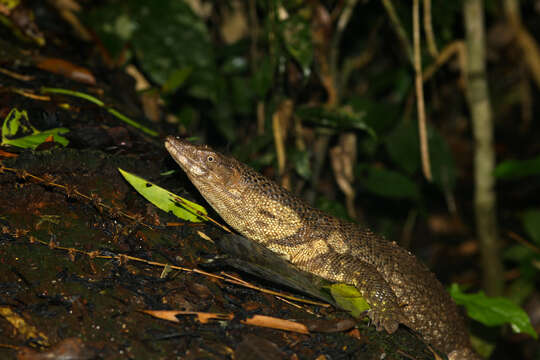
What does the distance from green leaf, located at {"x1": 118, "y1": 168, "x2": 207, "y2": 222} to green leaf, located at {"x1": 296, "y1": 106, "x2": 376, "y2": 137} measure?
196 centimetres

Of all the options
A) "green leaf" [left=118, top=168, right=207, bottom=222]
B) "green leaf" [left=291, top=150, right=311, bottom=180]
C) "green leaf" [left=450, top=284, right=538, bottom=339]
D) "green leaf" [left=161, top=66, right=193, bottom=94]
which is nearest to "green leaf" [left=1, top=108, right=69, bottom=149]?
"green leaf" [left=118, top=168, right=207, bottom=222]

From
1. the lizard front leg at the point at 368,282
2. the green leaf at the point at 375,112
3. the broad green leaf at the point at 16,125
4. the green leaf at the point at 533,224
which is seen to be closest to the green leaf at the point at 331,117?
the green leaf at the point at 375,112

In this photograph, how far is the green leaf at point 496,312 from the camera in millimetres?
3393

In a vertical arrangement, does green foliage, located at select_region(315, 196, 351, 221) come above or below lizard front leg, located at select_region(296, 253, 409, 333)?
below

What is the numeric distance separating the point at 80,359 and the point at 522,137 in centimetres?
848

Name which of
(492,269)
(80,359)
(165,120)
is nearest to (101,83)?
(165,120)

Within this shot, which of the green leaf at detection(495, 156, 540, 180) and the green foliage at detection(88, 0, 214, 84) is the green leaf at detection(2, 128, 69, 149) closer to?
the green foliage at detection(88, 0, 214, 84)

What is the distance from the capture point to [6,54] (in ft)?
12.6

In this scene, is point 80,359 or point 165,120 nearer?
point 80,359

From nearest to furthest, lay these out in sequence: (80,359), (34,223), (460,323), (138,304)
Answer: (80,359)
(138,304)
(34,223)
(460,323)

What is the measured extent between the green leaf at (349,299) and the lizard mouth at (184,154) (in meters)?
1.18

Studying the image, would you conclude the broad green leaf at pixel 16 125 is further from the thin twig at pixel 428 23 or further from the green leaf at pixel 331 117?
the thin twig at pixel 428 23

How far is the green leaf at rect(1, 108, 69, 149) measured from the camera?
2.83 meters

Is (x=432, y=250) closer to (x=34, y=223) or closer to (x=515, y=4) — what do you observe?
(x=515, y=4)
